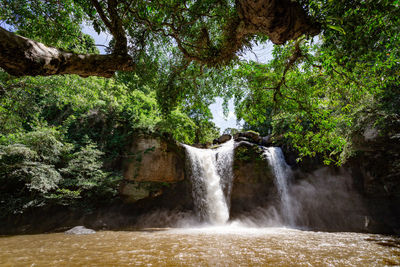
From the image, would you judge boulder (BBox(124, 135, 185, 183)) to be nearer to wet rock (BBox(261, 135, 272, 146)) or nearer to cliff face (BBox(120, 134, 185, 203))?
cliff face (BBox(120, 134, 185, 203))

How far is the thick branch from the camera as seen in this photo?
1732 millimetres

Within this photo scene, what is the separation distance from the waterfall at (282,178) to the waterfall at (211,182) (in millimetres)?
2925

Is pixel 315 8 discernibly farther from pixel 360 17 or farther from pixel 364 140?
pixel 364 140

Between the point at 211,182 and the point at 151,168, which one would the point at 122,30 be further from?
the point at 211,182

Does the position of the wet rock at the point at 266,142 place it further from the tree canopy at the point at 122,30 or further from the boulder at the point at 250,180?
the tree canopy at the point at 122,30

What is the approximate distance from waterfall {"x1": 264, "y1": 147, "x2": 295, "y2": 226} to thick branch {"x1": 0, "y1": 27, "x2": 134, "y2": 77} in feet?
38.2

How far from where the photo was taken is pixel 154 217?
415 inches

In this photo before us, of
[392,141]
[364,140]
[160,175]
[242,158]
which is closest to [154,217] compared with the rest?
[160,175]

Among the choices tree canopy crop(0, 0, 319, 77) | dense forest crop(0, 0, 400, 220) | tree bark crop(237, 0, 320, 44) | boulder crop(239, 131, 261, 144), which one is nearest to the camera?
tree canopy crop(0, 0, 319, 77)

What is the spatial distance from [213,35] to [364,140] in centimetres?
981

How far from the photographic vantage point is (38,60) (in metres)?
1.90

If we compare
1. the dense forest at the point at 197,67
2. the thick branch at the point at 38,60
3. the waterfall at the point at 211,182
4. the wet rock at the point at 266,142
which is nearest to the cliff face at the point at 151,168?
the waterfall at the point at 211,182

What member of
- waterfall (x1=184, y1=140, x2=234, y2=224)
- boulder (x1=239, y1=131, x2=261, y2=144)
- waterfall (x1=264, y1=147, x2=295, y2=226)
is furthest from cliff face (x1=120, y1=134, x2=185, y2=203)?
boulder (x1=239, y1=131, x2=261, y2=144)

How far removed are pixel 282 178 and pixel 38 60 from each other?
12.8 m
